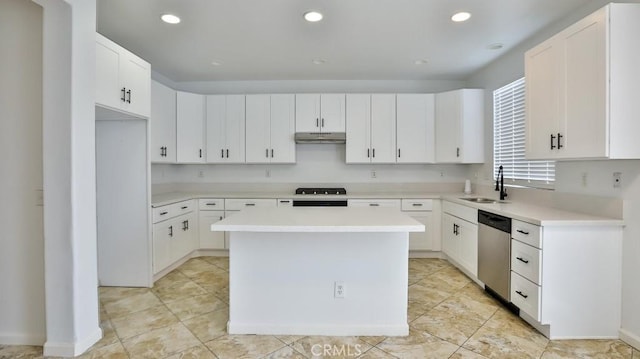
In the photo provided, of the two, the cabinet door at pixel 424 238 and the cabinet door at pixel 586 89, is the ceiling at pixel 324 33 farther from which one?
the cabinet door at pixel 424 238

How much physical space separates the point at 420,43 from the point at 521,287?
2.44 meters

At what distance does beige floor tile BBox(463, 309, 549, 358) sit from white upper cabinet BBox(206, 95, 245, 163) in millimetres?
3424

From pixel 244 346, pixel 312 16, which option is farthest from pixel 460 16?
pixel 244 346

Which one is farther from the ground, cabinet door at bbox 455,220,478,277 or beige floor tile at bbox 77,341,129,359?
cabinet door at bbox 455,220,478,277

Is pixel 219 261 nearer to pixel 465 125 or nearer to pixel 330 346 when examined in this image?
pixel 330 346

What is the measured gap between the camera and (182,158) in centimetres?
419

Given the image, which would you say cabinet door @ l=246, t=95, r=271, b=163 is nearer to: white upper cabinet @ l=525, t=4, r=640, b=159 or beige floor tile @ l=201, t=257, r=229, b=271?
beige floor tile @ l=201, t=257, r=229, b=271

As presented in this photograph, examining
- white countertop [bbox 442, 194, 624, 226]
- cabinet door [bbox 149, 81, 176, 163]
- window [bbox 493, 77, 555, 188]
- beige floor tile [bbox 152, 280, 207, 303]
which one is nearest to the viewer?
white countertop [bbox 442, 194, 624, 226]

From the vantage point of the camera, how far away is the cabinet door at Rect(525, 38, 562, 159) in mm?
2348

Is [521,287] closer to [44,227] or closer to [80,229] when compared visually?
[80,229]

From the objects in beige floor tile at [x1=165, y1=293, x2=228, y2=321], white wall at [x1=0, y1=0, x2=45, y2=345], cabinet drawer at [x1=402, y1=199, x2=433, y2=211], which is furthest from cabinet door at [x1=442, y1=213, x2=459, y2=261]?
white wall at [x1=0, y1=0, x2=45, y2=345]

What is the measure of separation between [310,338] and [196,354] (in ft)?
2.50

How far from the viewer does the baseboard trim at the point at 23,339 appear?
6.97 feet

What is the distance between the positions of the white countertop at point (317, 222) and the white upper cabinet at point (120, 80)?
145cm
